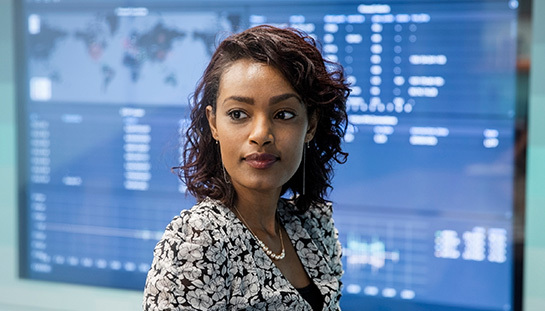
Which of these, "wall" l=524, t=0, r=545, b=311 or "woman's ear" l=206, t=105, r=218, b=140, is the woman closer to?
"woman's ear" l=206, t=105, r=218, b=140

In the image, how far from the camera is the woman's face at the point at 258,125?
4.52ft

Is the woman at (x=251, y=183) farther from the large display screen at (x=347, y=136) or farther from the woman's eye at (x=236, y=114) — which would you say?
the large display screen at (x=347, y=136)

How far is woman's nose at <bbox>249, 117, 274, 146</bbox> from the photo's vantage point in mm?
1361

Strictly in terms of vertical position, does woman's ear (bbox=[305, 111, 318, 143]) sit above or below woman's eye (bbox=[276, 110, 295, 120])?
below

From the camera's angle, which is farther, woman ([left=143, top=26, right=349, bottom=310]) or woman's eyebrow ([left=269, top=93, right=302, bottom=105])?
woman's eyebrow ([left=269, top=93, right=302, bottom=105])

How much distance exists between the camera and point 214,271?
1265mm

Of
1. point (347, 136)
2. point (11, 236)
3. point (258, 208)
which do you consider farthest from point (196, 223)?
point (11, 236)

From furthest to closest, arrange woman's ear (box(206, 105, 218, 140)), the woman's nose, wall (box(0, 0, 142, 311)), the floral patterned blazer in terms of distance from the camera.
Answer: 1. wall (box(0, 0, 142, 311))
2. woman's ear (box(206, 105, 218, 140))
3. the woman's nose
4. the floral patterned blazer

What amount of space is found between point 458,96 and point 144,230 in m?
1.50

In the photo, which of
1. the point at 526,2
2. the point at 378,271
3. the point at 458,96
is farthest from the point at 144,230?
the point at 526,2

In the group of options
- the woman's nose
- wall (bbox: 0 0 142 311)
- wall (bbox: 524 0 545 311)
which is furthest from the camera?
wall (bbox: 0 0 142 311)

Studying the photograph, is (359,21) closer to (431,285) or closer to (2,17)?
(431,285)

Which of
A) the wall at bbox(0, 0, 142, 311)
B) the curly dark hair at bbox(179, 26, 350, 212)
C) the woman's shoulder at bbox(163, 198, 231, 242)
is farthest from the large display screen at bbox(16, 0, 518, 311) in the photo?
the woman's shoulder at bbox(163, 198, 231, 242)

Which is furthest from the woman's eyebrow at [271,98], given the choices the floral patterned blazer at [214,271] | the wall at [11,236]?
the wall at [11,236]
